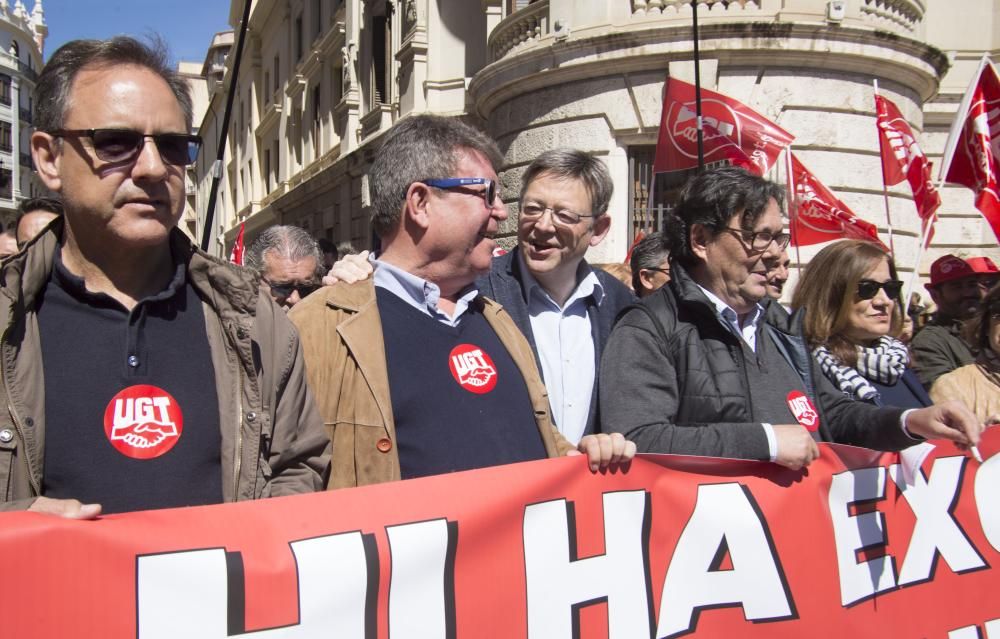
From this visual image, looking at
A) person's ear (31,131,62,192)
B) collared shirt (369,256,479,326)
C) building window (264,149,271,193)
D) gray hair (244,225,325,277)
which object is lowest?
collared shirt (369,256,479,326)

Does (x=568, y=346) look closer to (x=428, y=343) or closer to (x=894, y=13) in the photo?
(x=428, y=343)

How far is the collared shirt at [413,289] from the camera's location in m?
2.43

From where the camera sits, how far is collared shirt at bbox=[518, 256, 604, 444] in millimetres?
2904

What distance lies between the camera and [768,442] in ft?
7.86

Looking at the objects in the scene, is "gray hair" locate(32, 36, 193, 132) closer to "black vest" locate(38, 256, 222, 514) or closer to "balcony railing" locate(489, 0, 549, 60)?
"black vest" locate(38, 256, 222, 514)

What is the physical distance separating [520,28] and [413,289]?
35.0 ft

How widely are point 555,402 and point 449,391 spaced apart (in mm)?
687

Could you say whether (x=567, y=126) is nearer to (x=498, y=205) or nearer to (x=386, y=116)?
(x=386, y=116)

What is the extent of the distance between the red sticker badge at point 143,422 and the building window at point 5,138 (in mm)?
72571

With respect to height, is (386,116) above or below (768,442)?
above

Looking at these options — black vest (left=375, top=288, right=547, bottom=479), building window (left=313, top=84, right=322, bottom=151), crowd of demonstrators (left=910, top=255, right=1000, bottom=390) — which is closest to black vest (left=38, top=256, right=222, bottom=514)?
black vest (left=375, top=288, right=547, bottom=479)

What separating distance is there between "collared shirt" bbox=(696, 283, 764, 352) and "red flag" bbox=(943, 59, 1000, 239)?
3.64 meters

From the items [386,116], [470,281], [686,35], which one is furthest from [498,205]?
[386,116]

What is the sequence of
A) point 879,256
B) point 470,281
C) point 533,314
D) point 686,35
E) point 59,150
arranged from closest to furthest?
point 59,150 < point 470,281 < point 533,314 < point 879,256 < point 686,35
